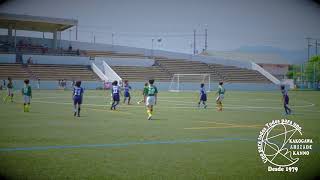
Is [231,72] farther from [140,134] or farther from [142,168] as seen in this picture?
[142,168]

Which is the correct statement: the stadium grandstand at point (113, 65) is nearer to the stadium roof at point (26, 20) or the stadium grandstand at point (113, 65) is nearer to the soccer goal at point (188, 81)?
the soccer goal at point (188, 81)

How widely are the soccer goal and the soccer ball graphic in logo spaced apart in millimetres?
50157

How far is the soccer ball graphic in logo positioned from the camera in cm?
429

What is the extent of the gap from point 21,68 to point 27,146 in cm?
3955

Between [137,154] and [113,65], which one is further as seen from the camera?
[113,65]

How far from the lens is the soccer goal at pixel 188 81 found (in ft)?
181

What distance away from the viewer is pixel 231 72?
6047cm

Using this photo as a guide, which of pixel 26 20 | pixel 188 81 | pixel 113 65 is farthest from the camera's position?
pixel 113 65

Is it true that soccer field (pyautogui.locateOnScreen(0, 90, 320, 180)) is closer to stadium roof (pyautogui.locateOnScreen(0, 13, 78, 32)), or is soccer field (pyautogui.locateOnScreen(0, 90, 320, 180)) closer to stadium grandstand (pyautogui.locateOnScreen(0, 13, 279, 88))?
stadium roof (pyautogui.locateOnScreen(0, 13, 78, 32))

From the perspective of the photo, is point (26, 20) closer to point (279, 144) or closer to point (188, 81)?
point (279, 144)

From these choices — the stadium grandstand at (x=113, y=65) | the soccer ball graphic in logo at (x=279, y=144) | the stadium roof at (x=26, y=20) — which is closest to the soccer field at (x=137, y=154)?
the soccer ball graphic in logo at (x=279, y=144)

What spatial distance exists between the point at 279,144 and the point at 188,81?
2044 inches

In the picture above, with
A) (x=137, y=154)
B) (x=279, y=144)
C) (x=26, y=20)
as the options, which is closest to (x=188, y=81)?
(x=137, y=154)

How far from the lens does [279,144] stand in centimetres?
432
